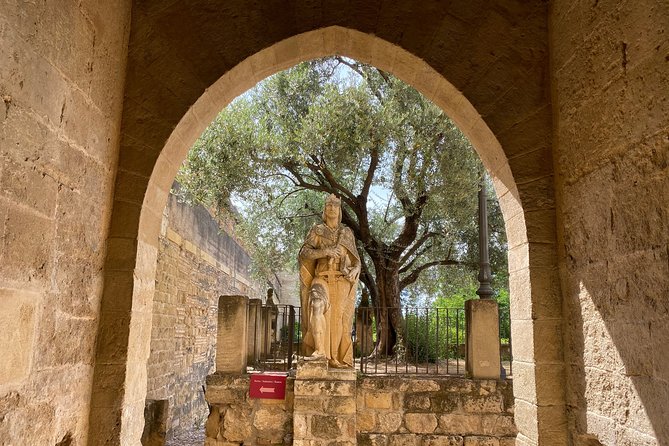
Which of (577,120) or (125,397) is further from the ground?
(577,120)

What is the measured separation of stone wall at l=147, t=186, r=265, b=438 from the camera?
25.5ft

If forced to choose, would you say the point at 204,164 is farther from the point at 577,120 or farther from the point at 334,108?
the point at 577,120

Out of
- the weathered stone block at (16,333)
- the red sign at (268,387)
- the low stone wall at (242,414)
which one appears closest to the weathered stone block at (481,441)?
the low stone wall at (242,414)

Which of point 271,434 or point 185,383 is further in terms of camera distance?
point 185,383

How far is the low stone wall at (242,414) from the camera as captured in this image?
575 cm

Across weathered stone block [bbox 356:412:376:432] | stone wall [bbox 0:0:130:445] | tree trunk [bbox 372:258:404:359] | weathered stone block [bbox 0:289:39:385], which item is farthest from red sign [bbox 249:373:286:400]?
weathered stone block [bbox 0:289:39:385]

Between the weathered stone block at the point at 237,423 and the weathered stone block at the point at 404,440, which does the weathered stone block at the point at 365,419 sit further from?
the weathered stone block at the point at 237,423

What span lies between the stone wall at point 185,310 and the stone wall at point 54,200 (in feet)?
17.5

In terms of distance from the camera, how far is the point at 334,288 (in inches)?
238

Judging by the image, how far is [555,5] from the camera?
100 inches

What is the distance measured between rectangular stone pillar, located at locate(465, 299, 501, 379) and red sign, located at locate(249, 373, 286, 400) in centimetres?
227

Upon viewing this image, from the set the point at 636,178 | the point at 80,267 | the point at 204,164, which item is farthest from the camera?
the point at 204,164

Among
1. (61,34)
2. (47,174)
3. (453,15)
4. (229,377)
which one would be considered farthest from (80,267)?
(229,377)

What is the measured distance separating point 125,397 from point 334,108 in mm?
7289
